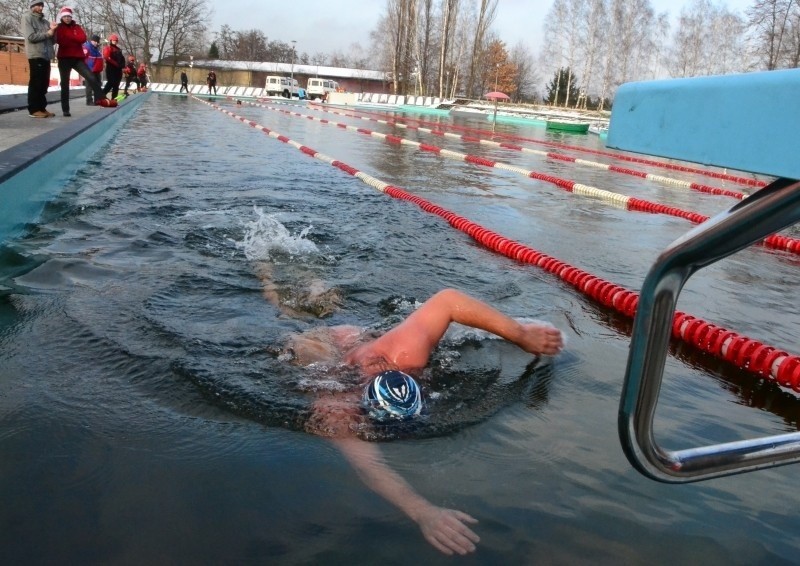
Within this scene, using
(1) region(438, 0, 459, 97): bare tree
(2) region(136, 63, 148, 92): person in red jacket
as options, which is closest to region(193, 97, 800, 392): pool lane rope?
(2) region(136, 63, 148, 92): person in red jacket

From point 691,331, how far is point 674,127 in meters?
3.26

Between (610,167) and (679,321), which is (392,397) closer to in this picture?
(679,321)

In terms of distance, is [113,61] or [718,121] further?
[113,61]

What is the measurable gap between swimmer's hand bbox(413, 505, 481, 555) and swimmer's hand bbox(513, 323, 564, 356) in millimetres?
1161

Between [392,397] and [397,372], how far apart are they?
13 centimetres

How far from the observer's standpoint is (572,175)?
12.1 metres

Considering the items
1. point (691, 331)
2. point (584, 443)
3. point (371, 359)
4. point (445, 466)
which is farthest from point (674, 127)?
point (691, 331)

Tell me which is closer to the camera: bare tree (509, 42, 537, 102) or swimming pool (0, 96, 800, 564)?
swimming pool (0, 96, 800, 564)

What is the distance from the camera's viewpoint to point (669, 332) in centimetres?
92

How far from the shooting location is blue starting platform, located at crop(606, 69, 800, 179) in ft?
2.36

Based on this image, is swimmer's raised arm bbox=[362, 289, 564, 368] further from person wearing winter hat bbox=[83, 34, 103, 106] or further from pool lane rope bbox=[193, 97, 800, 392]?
person wearing winter hat bbox=[83, 34, 103, 106]

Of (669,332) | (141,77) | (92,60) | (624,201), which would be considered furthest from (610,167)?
(141,77)

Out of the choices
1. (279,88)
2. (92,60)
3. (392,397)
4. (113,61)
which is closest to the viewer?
(392,397)

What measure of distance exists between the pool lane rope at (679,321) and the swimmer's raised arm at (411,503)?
0.86 meters
